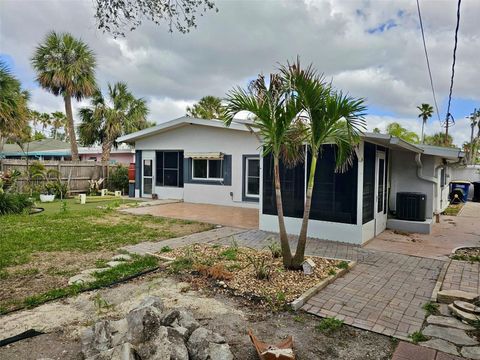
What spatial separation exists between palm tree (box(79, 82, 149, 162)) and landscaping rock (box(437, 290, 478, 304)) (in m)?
18.4

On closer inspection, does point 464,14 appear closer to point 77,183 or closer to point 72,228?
point 72,228

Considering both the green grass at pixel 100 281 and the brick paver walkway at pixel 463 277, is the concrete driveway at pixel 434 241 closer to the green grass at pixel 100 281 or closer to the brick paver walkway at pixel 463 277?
the brick paver walkway at pixel 463 277

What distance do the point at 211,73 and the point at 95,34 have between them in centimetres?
1163

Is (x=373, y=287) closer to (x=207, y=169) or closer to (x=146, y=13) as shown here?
(x=146, y=13)

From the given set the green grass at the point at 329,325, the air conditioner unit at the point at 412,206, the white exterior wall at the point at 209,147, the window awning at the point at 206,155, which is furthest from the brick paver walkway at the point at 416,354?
the window awning at the point at 206,155

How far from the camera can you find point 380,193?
8492mm

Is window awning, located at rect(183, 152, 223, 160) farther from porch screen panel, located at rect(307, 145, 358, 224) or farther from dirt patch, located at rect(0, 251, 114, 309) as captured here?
dirt patch, located at rect(0, 251, 114, 309)

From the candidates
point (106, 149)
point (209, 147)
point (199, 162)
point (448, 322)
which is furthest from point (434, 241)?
point (106, 149)

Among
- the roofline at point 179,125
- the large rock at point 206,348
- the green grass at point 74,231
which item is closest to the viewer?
the large rock at point 206,348

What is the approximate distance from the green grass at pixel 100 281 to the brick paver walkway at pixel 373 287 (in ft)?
2.58

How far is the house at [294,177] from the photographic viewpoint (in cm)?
727

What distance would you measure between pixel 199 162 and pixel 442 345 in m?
12.1

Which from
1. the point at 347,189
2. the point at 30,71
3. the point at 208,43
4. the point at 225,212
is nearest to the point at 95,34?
the point at 208,43

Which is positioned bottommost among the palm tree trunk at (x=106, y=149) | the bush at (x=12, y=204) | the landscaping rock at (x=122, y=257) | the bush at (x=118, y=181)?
the landscaping rock at (x=122, y=257)
